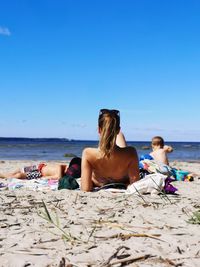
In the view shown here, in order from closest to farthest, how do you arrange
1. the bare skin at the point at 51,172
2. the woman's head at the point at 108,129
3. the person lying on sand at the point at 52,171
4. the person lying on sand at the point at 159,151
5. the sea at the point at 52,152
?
the woman's head at the point at 108,129
the person lying on sand at the point at 52,171
the bare skin at the point at 51,172
the person lying on sand at the point at 159,151
the sea at the point at 52,152

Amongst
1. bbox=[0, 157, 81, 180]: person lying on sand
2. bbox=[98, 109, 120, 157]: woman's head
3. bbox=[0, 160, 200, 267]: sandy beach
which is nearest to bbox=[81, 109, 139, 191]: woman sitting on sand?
bbox=[98, 109, 120, 157]: woman's head

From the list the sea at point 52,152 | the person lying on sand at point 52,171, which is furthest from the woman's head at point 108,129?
the sea at point 52,152

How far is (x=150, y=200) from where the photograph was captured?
4129 millimetres

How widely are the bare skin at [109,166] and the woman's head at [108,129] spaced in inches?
4.3

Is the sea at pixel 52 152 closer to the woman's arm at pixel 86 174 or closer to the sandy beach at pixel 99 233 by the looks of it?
the woman's arm at pixel 86 174

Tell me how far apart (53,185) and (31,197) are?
3.95 feet

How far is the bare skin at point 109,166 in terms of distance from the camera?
4930mm

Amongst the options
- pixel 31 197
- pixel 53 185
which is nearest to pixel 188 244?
pixel 31 197

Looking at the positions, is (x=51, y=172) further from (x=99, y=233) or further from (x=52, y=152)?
(x=52, y=152)

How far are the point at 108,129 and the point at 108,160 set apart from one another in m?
0.45

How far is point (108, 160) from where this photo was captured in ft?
16.2

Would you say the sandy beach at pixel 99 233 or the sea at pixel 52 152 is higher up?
the sandy beach at pixel 99 233

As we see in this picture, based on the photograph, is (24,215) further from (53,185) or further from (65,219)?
(53,185)

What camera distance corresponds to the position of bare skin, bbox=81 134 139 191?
4.93 m
